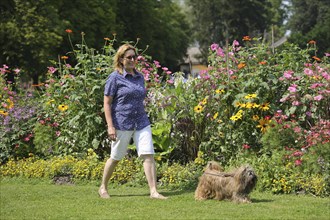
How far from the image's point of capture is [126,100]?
6906 mm

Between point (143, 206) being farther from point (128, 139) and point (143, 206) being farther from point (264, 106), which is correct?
point (264, 106)

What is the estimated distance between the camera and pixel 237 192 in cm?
634

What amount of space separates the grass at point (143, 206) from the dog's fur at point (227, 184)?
12 centimetres

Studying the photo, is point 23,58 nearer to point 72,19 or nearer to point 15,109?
point 72,19

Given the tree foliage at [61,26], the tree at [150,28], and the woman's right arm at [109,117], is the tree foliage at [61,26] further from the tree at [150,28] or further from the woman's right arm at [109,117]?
the woman's right arm at [109,117]

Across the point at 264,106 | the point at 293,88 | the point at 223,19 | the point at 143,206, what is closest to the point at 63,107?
the point at 264,106

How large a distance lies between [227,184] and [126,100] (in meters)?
1.51

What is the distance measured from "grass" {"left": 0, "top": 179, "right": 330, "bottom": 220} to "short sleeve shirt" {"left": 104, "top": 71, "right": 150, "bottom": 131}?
34.4 inches

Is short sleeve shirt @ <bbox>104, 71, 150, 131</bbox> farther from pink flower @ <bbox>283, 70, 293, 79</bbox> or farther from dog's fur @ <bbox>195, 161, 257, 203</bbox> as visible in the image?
pink flower @ <bbox>283, 70, 293, 79</bbox>

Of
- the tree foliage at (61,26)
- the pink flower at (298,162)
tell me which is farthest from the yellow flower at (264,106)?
the tree foliage at (61,26)

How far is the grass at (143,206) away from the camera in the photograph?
577 centimetres

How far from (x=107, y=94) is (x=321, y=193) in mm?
2702

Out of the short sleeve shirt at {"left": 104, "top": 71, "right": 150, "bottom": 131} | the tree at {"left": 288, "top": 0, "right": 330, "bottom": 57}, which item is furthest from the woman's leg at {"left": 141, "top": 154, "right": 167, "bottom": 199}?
the tree at {"left": 288, "top": 0, "right": 330, "bottom": 57}

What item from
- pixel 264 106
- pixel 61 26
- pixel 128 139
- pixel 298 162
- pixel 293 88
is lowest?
pixel 298 162
